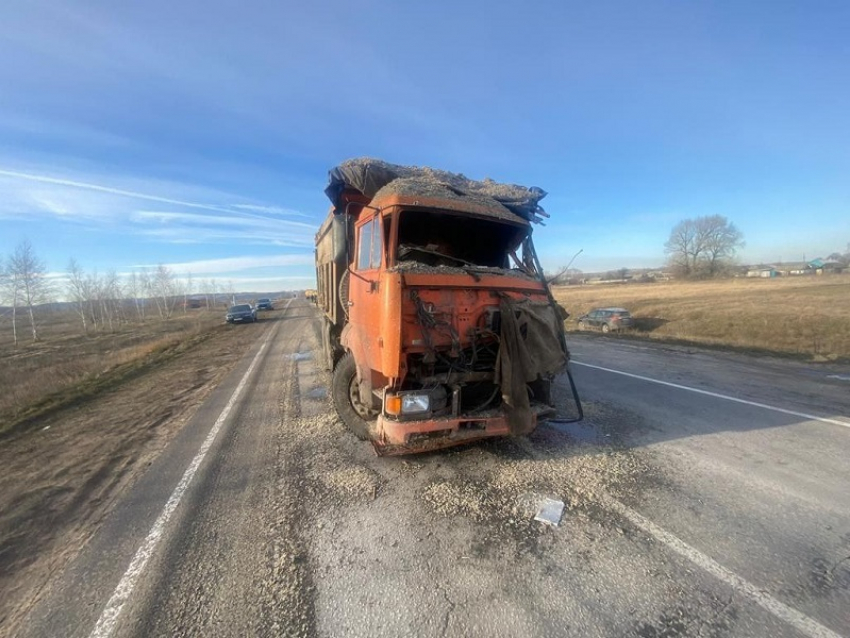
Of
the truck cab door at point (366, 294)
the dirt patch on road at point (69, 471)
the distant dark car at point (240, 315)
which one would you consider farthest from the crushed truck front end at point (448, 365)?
the distant dark car at point (240, 315)

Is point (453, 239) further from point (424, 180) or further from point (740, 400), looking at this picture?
point (740, 400)

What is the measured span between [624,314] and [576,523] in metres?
18.2

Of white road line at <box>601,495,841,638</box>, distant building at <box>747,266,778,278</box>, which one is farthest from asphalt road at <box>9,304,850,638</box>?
distant building at <box>747,266,778,278</box>

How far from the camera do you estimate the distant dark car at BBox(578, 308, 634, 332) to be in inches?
725

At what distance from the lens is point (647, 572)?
2.38 m

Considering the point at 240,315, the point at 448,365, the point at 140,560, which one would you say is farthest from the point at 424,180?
the point at 240,315

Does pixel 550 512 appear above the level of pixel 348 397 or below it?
below

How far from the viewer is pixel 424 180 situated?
14.9 ft

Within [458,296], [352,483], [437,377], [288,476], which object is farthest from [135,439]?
[458,296]

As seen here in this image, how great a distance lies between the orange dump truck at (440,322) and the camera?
3.45 meters

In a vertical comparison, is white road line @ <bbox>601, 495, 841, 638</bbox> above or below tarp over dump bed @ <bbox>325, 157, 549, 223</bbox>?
below

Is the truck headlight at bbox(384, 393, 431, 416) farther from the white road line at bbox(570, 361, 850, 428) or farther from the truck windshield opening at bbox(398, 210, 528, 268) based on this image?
the white road line at bbox(570, 361, 850, 428)

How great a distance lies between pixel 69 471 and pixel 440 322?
4.69 metres

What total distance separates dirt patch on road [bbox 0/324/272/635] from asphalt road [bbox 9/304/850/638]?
0.21 m
